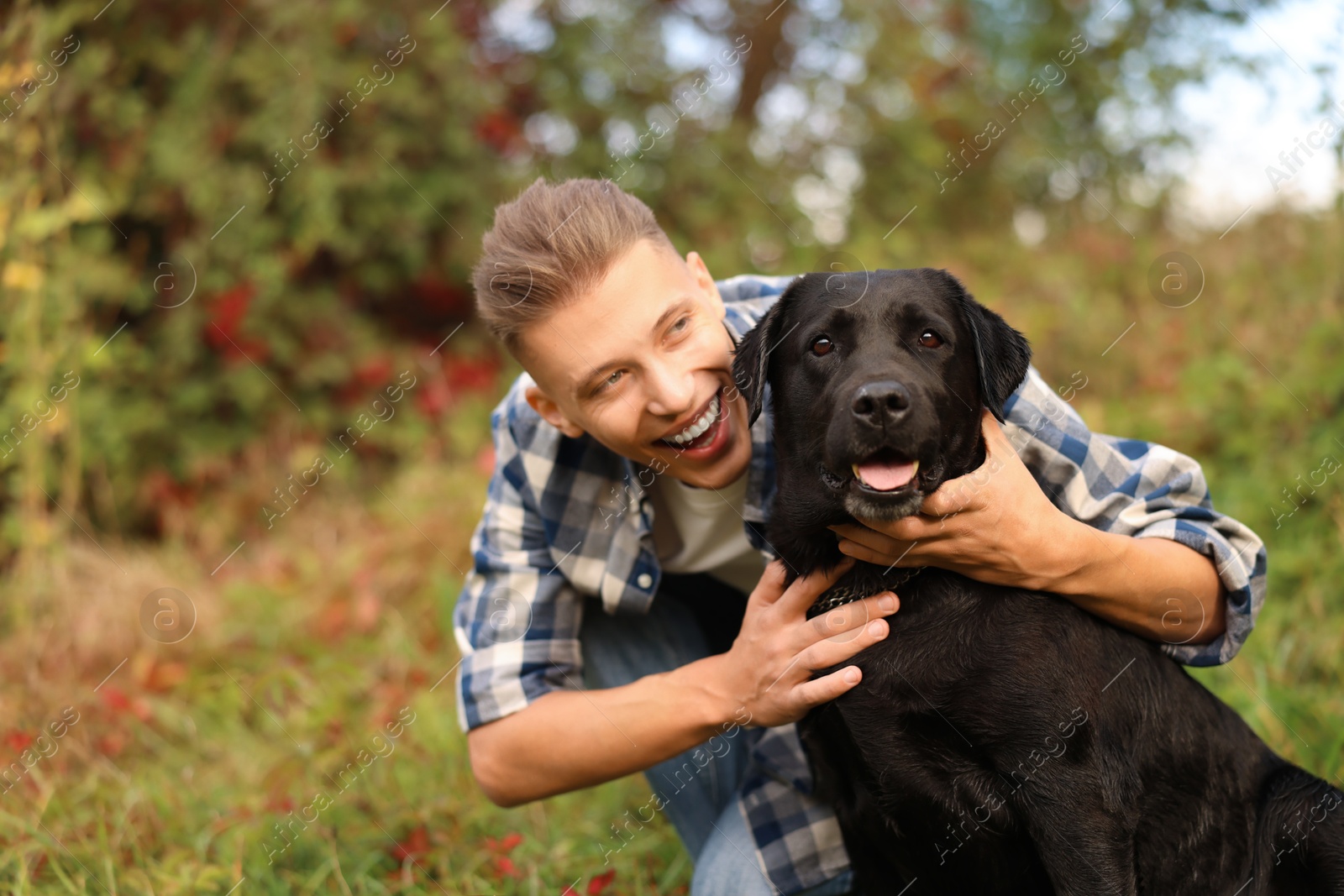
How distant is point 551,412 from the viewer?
256 centimetres

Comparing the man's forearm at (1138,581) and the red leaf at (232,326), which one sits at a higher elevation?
the red leaf at (232,326)

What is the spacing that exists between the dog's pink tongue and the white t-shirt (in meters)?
0.66

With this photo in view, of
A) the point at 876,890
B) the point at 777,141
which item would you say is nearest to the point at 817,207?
the point at 777,141

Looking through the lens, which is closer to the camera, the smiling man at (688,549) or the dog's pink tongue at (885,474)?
the dog's pink tongue at (885,474)

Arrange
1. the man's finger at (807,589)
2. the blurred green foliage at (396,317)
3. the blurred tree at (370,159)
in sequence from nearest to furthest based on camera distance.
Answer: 1. the man's finger at (807,589)
2. the blurred green foliage at (396,317)
3. the blurred tree at (370,159)

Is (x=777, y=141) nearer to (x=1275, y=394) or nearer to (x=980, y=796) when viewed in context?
(x=1275, y=394)

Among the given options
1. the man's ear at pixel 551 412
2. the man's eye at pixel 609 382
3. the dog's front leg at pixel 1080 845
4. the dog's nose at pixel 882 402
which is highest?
the man's eye at pixel 609 382

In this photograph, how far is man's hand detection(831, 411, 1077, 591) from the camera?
6.48 feet

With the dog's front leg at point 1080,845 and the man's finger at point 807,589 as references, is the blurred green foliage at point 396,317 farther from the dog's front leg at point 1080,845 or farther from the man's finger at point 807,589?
the dog's front leg at point 1080,845

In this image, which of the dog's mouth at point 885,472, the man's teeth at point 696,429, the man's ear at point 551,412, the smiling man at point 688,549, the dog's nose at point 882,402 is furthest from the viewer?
the man's ear at point 551,412

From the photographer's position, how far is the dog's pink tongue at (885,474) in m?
1.98

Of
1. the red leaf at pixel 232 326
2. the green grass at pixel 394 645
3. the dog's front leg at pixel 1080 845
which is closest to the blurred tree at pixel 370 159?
the red leaf at pixel 232 326

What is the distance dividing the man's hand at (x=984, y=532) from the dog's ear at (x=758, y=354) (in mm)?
387

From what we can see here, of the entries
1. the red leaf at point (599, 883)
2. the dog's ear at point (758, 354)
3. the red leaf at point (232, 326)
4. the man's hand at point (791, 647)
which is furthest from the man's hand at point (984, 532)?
the red leaf at point (232, 326)
